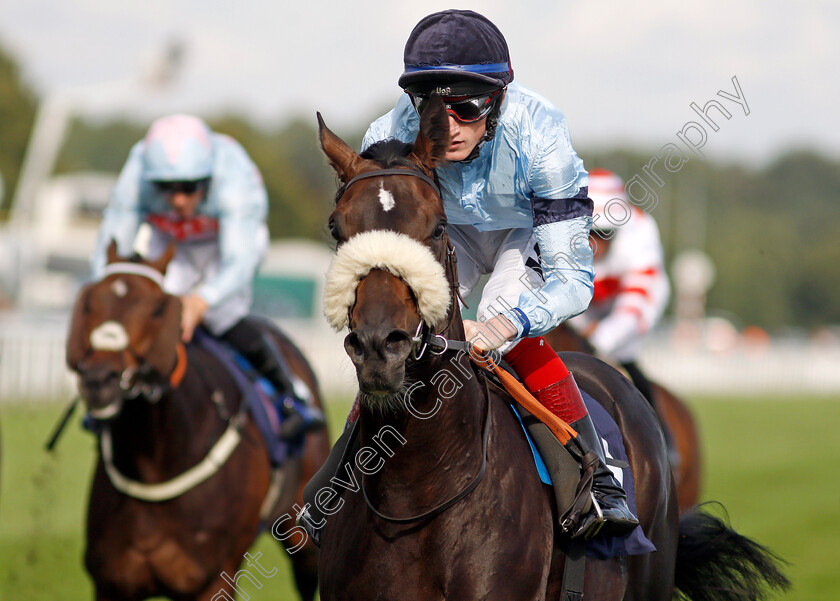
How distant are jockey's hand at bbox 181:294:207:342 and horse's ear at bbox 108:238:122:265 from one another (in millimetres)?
367

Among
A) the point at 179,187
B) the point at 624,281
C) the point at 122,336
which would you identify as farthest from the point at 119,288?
the point at 624,281

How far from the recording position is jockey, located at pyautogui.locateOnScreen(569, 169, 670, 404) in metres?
7.06

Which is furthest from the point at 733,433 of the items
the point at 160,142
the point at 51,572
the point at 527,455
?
the point at 527,455

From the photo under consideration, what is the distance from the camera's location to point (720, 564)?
441cm

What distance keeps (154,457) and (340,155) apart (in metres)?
2.48

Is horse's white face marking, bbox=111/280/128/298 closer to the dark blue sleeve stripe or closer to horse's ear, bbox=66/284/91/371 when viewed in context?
horse's ear, bbox=66/284/91/371

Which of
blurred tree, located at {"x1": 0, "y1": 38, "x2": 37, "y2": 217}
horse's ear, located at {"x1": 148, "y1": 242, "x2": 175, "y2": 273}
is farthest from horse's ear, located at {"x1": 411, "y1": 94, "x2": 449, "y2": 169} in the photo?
blurred tree, located at {"x1": 0, "y1": 38, "x2": 37, "y2": 217}

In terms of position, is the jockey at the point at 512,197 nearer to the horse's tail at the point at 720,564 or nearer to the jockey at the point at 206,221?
the horse's tail at the point at 720,564

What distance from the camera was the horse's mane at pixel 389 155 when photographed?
2.89 metres

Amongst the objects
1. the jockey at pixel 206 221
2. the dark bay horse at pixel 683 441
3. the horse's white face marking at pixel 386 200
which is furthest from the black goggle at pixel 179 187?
the dark bay horse at pixel 683 441

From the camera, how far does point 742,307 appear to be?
6812 centimetres

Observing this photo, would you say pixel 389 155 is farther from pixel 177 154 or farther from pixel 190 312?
pixel 177 154

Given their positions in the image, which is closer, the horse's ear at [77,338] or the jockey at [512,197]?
the jockey at [512,197]

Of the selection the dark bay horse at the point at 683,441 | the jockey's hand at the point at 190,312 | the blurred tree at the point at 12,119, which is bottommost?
the blurred tree at the point at 12,119
